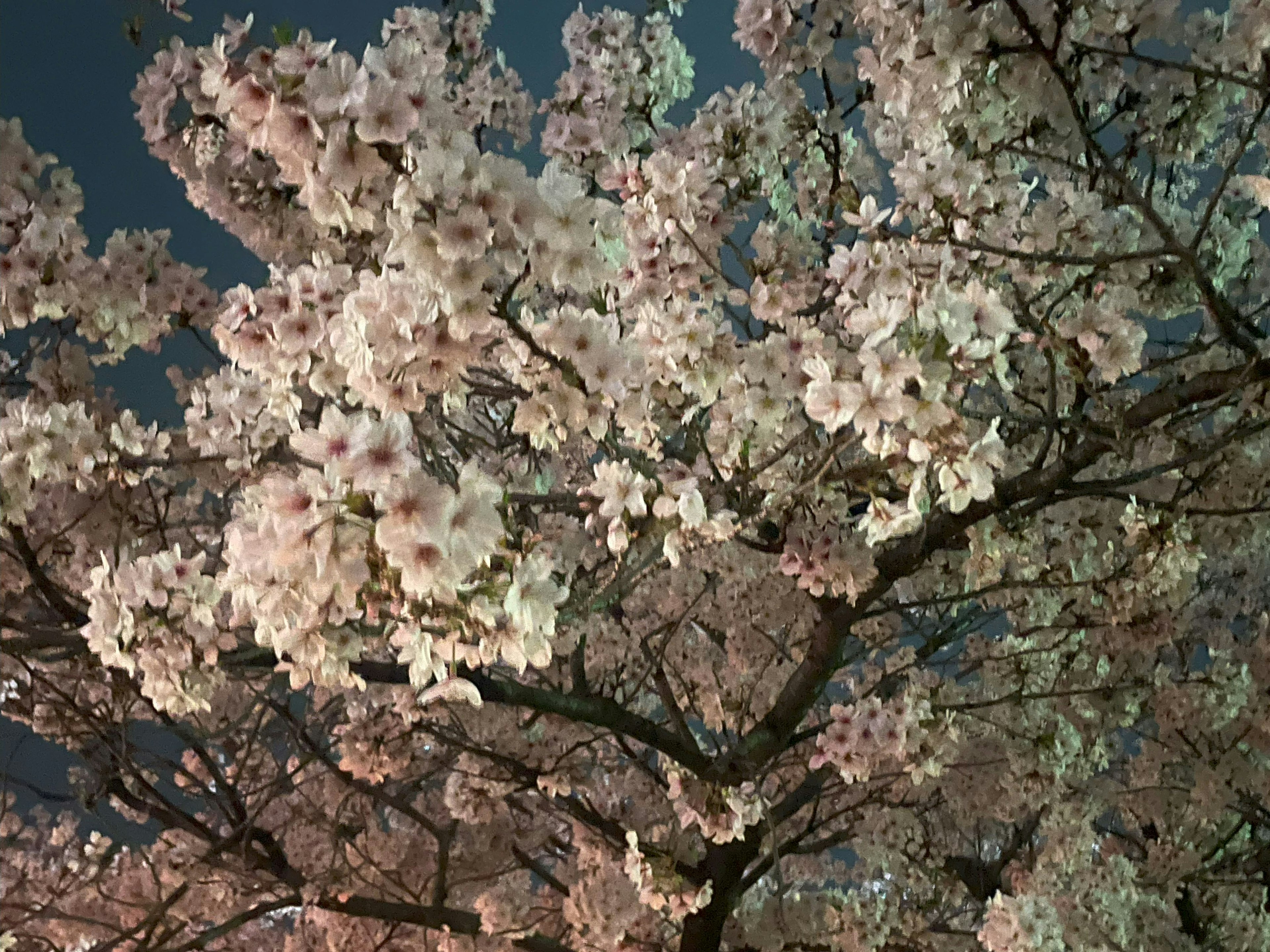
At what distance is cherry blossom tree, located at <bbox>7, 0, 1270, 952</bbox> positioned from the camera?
129 centimetres

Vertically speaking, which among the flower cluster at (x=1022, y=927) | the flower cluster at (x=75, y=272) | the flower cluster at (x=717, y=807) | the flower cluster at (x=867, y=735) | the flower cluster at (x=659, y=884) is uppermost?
the flower cluster at (x=75, y=272)

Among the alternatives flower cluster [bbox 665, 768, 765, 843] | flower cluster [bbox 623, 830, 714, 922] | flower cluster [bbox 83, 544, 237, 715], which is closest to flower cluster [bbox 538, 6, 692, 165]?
flower cluster [bbox 83, 544, 237, 715]

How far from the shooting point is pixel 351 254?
112 inches

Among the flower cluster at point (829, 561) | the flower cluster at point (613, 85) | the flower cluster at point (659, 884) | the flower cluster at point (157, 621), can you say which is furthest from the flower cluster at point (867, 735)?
the flower cluster at point (613, 85)

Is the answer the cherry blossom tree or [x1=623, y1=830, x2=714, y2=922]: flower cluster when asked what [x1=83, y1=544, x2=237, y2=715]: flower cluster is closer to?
the cherry blossom tree

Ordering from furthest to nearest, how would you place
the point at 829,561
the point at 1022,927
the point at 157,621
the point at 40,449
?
the point at 1022,927 → the point at 829,561 → the point at 40,449 → the point at 157,621

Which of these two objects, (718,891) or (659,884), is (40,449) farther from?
(718,891)

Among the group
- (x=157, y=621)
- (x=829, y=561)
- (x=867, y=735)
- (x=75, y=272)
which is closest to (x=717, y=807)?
(x=867, y=735)

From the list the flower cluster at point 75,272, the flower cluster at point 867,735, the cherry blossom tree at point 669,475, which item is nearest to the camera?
the cherry blossom tree at point 669,475

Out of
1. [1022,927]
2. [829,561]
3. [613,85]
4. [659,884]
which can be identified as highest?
[613,85]

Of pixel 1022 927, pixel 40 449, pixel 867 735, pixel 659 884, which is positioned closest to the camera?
pixel 40 449

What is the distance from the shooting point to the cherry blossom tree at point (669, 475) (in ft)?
4.23

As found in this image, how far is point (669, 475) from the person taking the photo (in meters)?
1.97

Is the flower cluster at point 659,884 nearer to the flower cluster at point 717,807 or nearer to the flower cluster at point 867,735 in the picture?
the flower cluster at point 717,807
